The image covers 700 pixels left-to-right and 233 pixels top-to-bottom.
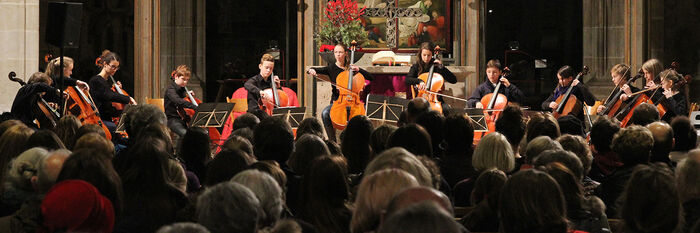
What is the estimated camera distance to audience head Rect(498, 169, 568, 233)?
9.31ft

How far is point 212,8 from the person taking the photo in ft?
53.2

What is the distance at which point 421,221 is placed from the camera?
1.96m

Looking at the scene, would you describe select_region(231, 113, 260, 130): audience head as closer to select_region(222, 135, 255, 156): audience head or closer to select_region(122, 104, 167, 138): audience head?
select_region(122, 104, 167, 138): audience head

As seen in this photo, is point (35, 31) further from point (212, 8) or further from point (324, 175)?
point (324, 175)

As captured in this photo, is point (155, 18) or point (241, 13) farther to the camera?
point (241, 13)

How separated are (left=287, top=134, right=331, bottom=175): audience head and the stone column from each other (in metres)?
6.54

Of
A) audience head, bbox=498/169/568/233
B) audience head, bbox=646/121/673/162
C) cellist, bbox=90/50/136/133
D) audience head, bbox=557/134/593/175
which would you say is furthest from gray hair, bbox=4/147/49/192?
cellist, bbox=90/50/136/133

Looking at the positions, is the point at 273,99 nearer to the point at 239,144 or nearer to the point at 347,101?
the point at 347,101

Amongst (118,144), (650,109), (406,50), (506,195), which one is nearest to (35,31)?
(118,144)

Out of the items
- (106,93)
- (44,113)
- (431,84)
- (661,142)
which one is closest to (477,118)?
(431,84)

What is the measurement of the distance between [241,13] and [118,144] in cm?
867

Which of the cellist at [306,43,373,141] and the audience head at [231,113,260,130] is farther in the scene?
the cellist at [306,43,373,141]

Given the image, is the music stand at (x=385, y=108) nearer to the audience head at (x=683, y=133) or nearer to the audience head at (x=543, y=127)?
the audience head at (x=543, y=127)

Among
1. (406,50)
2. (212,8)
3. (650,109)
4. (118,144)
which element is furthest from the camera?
(212,8)
